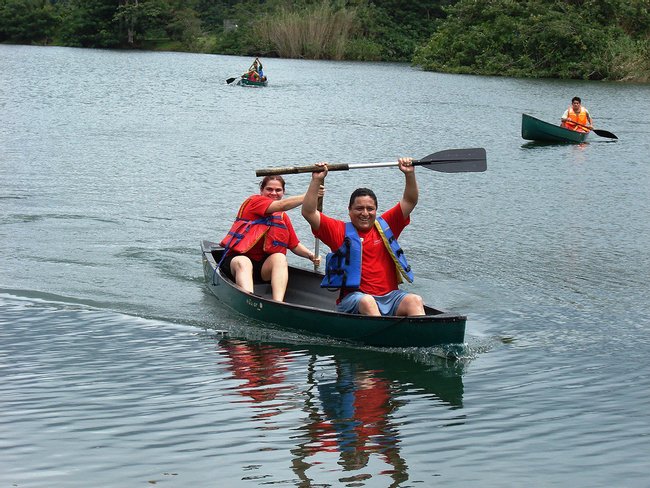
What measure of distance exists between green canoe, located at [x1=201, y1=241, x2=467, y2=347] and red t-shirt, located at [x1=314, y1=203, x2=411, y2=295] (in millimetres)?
366

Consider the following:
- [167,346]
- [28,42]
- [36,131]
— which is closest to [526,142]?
[36,131]

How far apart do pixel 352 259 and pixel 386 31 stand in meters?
63.2

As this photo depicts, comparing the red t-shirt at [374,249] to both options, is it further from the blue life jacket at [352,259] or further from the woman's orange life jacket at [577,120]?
the woman's orange life jacket at [577,120]

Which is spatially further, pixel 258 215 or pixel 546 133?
pixel 546 133

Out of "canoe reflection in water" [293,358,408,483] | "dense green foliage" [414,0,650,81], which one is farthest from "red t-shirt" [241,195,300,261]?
"dense green foliage" [414,0,650,81]

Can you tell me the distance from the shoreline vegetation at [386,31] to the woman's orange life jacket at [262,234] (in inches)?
1493

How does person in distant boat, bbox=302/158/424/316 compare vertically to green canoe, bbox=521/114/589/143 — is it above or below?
below

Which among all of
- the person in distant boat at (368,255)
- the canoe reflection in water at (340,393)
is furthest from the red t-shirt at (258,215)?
the person in distant boat at (368,255)

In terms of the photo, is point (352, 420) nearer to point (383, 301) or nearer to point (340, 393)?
point (340, 393)

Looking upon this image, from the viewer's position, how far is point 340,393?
25.9ft

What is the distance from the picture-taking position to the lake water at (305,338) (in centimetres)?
652

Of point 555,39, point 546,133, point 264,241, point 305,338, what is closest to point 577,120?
point 546,133

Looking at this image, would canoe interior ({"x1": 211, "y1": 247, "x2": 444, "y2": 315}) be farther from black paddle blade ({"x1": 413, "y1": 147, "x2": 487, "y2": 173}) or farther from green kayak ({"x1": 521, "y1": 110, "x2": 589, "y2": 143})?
green kayak ({"x1": 521, "y1": 110, "x2": 589, "y2": 143})

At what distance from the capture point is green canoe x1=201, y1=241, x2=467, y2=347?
27.6ft
